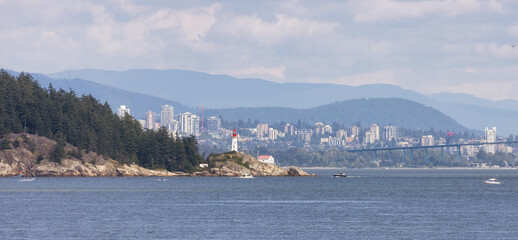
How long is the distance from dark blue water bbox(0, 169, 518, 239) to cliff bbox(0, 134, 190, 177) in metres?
34.5

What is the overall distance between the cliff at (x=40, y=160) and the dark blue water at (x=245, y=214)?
34488 mm

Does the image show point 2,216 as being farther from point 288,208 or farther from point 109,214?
point 288,208

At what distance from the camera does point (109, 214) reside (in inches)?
3777

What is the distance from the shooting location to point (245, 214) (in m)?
99.1

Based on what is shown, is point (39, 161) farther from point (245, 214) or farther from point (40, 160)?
point (245, 214)

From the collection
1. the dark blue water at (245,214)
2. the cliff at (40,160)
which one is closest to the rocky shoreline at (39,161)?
the cliff at (40,160)

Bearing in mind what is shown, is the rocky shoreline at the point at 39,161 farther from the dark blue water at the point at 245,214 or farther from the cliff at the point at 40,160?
the dark blue water at the point at 245,214

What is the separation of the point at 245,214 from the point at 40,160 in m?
97.4

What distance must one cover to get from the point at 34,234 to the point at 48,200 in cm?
4347

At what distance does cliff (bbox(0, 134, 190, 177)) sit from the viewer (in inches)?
7141

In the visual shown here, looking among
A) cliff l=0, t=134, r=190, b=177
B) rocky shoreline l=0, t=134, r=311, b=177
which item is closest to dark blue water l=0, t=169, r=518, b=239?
cliff l=0, t=134, r=190, b=177

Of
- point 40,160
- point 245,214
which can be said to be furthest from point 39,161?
point 245,214

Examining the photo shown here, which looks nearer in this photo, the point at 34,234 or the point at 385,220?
the point at 34,234

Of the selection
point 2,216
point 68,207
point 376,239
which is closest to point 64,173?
point 68,207
